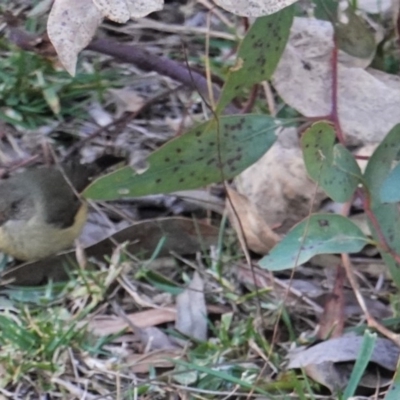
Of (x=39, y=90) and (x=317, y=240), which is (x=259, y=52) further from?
(x=39, y=90)

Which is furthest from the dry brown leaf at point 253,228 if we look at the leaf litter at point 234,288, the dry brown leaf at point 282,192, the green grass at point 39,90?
the green grass at point 39,90

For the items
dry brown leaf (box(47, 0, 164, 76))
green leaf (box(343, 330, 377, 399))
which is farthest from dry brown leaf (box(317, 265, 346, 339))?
dry brown leaf (box(47, 0, 164, 76))

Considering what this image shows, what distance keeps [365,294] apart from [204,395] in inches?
22.3

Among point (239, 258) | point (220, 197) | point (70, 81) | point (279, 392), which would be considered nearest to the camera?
point (279, 392)

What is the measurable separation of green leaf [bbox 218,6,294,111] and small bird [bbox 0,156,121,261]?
82 centimetres

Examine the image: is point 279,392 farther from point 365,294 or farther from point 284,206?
point 284,206

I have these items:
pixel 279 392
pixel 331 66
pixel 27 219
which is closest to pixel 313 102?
pixel 331 66

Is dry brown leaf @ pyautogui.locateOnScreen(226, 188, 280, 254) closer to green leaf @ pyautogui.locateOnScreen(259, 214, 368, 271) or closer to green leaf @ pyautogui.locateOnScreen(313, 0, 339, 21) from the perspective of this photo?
green leaf @ pyautogui.locateOnScreen(259, 214, 368, 271)

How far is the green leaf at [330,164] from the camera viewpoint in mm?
1906

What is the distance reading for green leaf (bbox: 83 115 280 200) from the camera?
208 centimetres

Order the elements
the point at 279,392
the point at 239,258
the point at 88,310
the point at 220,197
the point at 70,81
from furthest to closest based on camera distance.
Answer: the point at 70,81 < the point at 220,197 < the point at 239,258 < the point at 88,310 < the point at 279,392

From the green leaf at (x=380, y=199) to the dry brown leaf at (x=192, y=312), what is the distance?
55 centimetres

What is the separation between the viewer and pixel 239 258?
8.41ft

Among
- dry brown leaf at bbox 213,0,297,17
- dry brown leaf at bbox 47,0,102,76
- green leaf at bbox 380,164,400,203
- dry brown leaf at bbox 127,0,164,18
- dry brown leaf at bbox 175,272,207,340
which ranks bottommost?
dry brown leaf at bbox 175,272,207,340
